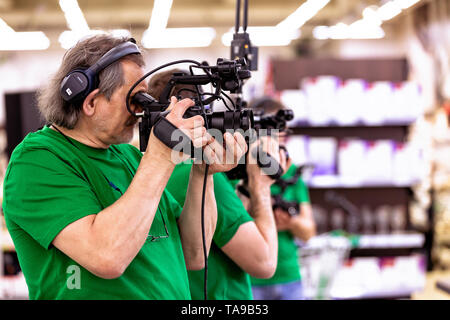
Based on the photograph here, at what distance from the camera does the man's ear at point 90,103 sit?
3.35ft

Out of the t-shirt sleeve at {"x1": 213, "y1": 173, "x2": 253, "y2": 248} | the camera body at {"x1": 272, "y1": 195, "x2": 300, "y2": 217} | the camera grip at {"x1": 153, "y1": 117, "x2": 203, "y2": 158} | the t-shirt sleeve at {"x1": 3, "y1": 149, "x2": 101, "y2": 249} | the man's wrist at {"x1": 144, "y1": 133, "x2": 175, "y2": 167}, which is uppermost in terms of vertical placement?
the camera grip at {"x1": 153, "y1": 117, "x2": 203, "y2": 158}

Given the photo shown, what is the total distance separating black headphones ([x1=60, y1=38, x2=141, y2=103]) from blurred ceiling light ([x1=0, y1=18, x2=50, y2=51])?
6538mm

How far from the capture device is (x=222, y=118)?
3.37 feet

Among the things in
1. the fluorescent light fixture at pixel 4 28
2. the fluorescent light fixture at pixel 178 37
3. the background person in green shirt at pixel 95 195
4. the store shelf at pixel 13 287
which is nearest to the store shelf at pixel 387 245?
the store shelf at pixel 13 287

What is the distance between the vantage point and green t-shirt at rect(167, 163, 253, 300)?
1379mm

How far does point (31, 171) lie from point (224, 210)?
23.5 inches

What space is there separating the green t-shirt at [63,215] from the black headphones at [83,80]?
10 centimetres

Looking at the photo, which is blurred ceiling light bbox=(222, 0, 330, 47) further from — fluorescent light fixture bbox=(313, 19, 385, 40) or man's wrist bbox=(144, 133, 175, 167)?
man's wrist bbox=(144, 133, 175, 167)

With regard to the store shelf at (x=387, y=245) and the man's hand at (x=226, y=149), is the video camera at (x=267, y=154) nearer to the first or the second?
the man's hand at (x=226, y=149)

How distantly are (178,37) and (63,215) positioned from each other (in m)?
6.66

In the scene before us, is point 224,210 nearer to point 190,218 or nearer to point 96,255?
point 190,218

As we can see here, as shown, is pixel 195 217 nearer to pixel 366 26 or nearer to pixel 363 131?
pixel 363 131

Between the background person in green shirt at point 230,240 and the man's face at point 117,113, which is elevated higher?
the man's face at point 117,113

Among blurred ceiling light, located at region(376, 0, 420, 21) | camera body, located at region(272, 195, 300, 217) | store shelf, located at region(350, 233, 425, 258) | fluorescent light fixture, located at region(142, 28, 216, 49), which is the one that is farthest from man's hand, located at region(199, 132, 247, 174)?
fluorescent light fixture, located at region(142, 28, 216, 49)
